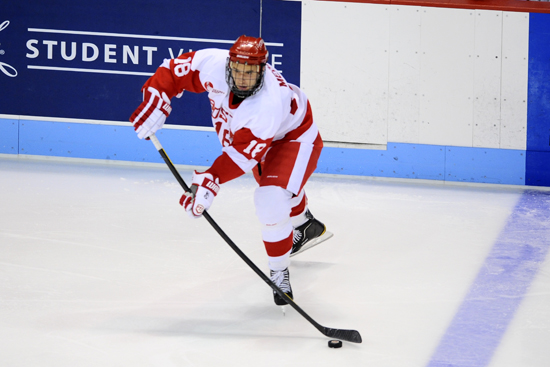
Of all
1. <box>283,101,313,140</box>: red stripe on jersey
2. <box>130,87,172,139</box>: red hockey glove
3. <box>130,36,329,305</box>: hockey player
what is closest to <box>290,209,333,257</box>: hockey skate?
<box>130,36,329,305</box>: hockey player

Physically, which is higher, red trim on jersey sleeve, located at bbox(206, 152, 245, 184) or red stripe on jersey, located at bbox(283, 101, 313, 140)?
red stripe on jersey, located at bbox(283, 101, 313, 140)

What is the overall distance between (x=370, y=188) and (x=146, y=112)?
113 inches

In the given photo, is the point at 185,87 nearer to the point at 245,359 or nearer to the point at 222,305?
the point at 222,305

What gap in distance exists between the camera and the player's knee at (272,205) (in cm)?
257

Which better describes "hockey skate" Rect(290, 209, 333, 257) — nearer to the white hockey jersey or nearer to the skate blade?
the skate blade

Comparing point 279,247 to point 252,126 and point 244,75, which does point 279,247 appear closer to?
point 252,126

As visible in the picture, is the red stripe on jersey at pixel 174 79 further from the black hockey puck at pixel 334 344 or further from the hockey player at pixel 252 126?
the black hockey puck at pixel 334 344

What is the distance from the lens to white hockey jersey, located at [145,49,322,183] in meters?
2.44

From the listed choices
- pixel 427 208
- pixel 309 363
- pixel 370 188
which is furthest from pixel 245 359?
pixel 370 188

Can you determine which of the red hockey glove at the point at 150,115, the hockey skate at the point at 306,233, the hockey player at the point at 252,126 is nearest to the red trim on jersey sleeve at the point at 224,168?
the hockey player at the point at 252,126

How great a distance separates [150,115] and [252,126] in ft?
1.35

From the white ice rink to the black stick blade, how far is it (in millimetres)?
39

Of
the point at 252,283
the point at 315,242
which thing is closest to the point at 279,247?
the point at 252,283

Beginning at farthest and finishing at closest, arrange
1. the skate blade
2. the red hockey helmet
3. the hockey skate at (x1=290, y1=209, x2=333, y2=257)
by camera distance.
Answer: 1. the skate blade
2. the hockey skate at (x1=290, y1=209, x2=333, y2=257)
3. the red hockey helmet
